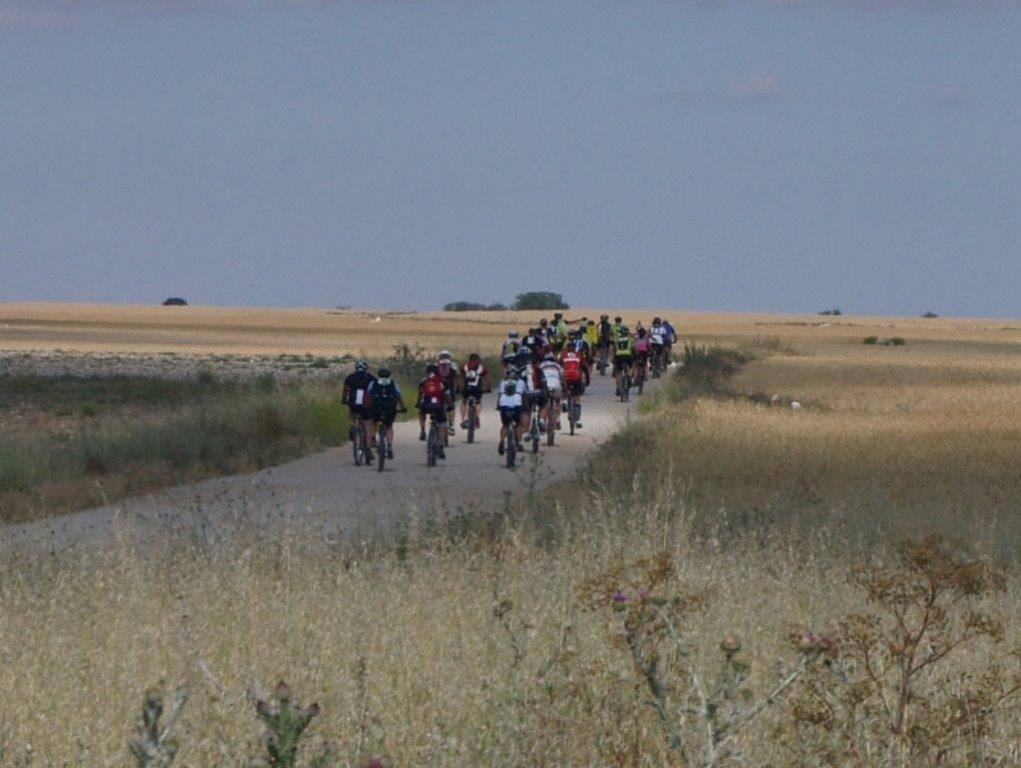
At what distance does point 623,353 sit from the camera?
125 ft

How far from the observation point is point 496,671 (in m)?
7.86

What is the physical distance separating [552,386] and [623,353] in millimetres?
11215

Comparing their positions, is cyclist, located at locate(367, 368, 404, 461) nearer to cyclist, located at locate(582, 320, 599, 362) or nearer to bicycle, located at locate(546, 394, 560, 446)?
bicycle, located at locate(546, 394, 560, 446)

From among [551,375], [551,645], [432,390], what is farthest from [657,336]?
[551,645]

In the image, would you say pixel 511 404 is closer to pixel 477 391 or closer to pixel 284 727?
pixel 477 391

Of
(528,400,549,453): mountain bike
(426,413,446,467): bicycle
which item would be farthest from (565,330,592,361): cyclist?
(426,413,446,467): bicycle

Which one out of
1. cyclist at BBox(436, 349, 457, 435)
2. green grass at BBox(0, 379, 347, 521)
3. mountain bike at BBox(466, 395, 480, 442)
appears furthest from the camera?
mountain bike at BBox(466, 395, 480, 442)

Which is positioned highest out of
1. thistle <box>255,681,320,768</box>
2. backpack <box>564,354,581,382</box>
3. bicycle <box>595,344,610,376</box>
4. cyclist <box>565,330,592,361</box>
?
thistle <box>255,681,320,768</box>

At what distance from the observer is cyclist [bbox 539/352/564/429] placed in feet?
88.4

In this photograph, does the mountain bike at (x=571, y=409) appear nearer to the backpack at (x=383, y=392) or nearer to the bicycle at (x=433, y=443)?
Result: the bicycle at (x=433, y=443)

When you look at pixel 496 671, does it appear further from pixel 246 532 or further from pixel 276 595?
pixel 246 532

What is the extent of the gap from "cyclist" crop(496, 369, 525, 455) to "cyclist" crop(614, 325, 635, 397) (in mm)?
12973

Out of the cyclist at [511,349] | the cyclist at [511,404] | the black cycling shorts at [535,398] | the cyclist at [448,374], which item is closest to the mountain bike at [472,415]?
the cyclist at [448,374]

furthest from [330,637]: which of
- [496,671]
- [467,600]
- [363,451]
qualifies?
[363,451]
